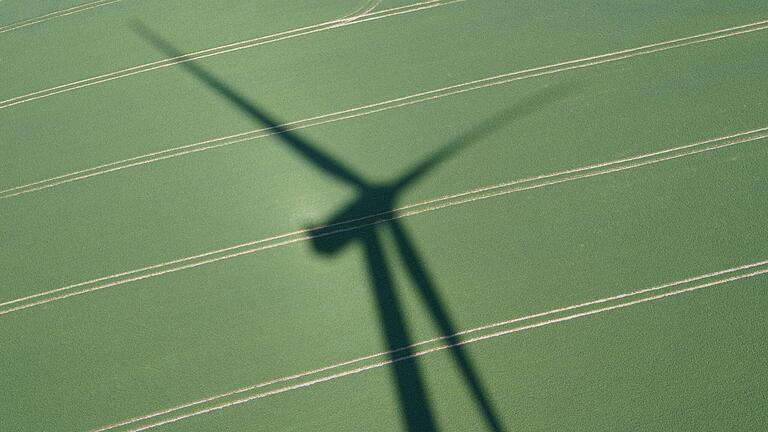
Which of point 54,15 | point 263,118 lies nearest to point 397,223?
point 263,118

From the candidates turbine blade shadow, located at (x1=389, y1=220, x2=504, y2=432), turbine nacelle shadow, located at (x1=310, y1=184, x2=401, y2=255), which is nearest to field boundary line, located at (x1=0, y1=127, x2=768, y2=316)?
turbine nacelle shadow, located at (x1=310, y1=184, x2=401, y2=255)

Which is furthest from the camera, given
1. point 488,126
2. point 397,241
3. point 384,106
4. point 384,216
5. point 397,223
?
point 384,106

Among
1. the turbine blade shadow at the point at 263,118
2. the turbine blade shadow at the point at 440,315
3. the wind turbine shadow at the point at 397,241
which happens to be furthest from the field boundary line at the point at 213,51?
the turbine blade shadow at the point at 440,315

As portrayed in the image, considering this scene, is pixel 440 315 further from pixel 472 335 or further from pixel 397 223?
pixel 397 223

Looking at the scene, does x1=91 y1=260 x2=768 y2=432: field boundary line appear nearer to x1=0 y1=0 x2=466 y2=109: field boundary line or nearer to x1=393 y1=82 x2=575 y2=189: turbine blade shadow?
x1=393 y1=82 x2=575 y2=189: turbine blade shadow

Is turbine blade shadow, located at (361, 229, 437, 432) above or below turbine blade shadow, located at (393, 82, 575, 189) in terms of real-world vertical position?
below

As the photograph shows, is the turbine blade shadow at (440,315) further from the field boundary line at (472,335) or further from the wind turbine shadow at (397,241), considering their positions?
the field boundary line at (472,335)

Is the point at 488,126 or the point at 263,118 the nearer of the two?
the point at 488,126
